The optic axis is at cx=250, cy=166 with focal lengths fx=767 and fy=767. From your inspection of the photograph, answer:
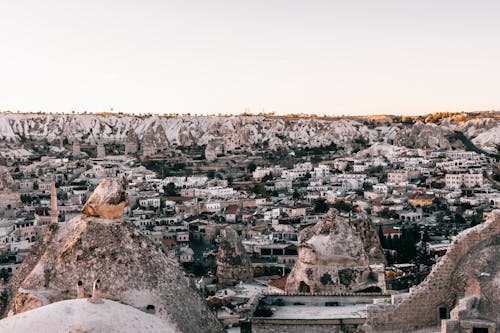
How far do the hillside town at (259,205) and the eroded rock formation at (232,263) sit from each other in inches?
2.1

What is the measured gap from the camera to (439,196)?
67.7 meters

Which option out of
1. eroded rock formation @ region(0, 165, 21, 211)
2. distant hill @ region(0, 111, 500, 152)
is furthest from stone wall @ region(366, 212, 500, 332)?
distant hill @ region(0, 111, 500, 152)

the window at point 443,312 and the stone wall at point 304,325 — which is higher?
the window at point 443,312

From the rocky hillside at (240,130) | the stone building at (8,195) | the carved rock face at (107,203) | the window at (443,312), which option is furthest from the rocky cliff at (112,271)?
the rocky hillside at (240,130)

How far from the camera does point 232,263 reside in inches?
1272

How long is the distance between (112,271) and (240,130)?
122409 millimetres

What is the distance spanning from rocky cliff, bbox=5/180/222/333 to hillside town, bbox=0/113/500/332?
892 mm

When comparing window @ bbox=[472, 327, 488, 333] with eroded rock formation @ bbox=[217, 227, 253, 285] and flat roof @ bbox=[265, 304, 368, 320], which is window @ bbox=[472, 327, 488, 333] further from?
eroded rock formation @ bbox=[217, 227, 253, 285]

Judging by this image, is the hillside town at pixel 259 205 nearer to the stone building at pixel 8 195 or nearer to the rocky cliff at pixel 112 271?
the stone building at pixel 8 195

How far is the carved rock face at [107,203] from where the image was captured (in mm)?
10250

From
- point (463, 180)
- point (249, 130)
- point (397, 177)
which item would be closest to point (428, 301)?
point (463, 180)

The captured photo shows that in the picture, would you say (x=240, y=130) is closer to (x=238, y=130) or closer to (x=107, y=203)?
(x=238, y=130)

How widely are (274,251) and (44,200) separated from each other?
31.8 m

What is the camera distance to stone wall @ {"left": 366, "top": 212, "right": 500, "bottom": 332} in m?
9.16
